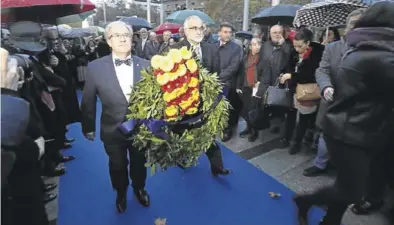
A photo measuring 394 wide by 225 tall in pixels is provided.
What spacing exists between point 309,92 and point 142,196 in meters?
2.32

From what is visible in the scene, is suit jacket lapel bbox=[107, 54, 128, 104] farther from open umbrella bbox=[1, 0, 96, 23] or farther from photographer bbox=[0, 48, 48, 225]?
open umbrella bbox=[1, 0, 96, 23]

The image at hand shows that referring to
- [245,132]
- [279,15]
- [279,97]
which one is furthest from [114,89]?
[279,15]

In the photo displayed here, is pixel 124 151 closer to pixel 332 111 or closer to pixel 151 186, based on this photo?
pixel 151 186

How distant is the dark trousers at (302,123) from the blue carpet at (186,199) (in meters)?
0.84

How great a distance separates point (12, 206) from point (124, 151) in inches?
43.7

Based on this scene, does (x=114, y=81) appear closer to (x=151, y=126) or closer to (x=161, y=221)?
(x=151, y=126)

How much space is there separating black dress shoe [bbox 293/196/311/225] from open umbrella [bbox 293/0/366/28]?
285cm

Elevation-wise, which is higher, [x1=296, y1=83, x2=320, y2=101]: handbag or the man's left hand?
the man's left hand

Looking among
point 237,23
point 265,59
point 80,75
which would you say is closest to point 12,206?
point 265,59

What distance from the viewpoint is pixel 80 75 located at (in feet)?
25.7

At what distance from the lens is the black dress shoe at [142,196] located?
113 inches

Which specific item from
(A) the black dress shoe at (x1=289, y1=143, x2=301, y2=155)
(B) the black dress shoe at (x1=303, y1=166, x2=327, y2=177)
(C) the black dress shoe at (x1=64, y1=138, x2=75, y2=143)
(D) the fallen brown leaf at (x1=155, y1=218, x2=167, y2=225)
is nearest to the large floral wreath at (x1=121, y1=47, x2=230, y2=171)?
(D) the fallen brown leaf at (x1=155, y1=218, x2=167, y2=225)

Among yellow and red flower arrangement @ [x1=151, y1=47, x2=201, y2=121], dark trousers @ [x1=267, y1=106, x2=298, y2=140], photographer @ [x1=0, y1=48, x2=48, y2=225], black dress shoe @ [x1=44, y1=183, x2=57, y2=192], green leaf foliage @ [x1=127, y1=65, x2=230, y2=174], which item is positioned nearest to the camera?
photographer @ [x1=0, y1=48, x2=48, y2=225]

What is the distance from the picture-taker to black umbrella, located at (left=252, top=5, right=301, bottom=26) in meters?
5.38
